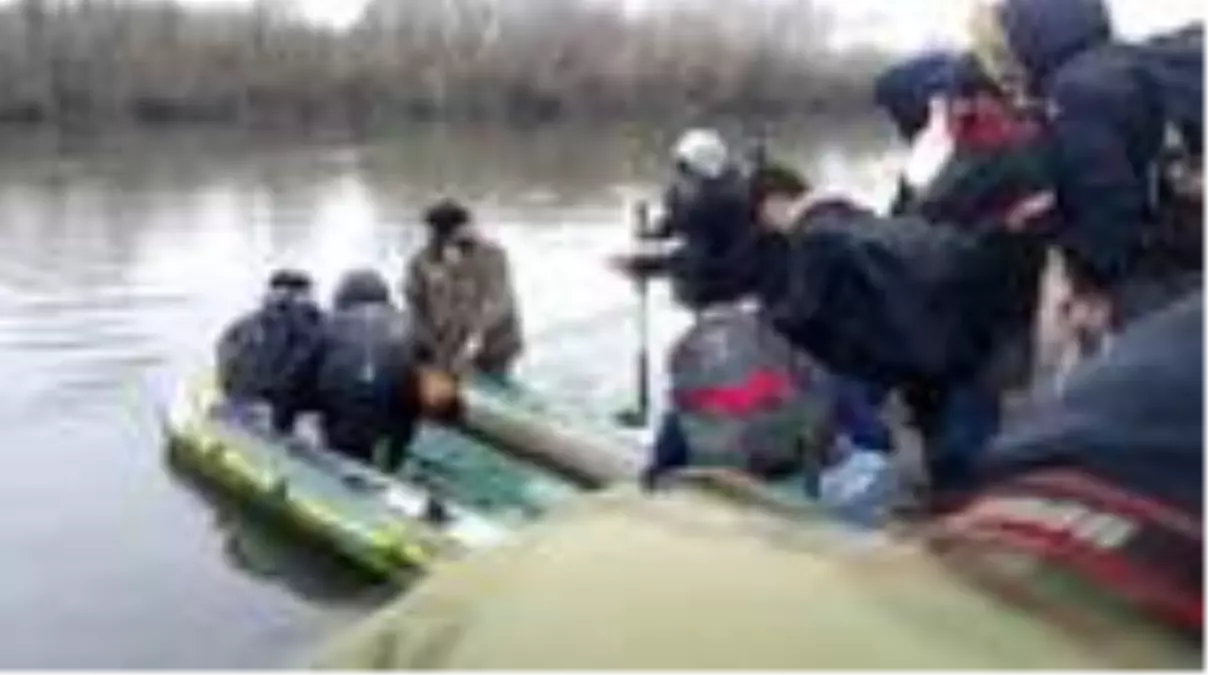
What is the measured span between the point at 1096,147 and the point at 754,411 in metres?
2.22

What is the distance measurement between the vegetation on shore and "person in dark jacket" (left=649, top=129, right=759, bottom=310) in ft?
124

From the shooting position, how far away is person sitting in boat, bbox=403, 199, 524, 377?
12.6 meters

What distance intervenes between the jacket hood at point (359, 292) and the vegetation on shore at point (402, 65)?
31368mm

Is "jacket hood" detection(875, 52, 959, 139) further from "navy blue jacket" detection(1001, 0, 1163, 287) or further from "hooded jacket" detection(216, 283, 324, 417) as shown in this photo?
"hooded jacket" detection(216, 283, 324, 417)

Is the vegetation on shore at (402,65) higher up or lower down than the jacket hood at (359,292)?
higher up

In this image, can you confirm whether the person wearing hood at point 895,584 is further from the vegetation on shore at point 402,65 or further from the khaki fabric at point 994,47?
the vegetation on shore at point 402,65

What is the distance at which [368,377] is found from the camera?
1109cm

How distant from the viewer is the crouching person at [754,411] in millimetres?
5805

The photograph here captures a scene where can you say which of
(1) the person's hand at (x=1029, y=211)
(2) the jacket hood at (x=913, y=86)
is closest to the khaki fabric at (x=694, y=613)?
(1) the person's hand at (x=1029, y=211)

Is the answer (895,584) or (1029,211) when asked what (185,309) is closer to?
(1029,211)

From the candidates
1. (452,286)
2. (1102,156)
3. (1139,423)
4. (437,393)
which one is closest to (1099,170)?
(1102,156)

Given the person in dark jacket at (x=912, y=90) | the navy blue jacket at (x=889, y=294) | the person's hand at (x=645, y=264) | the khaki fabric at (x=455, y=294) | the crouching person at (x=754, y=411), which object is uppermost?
the person in dark jacket at (x=912, y=90)

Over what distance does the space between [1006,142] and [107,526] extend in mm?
8743

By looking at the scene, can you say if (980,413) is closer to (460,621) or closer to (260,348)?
(460,621)
